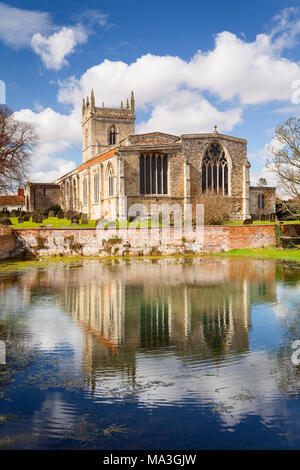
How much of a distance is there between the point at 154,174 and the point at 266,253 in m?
17.5

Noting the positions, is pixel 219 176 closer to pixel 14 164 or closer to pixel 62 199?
pixel 14 164

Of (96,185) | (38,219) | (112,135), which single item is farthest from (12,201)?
(38,219)

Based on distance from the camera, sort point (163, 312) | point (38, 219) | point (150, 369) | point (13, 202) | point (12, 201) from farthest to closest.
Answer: point (12, 201)
point (13, 202)
point (38, 219)
point (163, 312)
point (150, 369)

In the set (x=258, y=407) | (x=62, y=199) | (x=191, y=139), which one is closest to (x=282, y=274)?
(x=258, y=407)

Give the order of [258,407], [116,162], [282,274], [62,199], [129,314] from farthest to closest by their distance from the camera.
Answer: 1. [62,199]
2. [116,162]
3. [282,274]
4. [129,314]
5. [258,407]

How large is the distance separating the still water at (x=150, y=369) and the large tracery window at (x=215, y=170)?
31.2 metres

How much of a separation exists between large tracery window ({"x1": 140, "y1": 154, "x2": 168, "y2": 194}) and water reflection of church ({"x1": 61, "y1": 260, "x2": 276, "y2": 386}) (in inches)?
894

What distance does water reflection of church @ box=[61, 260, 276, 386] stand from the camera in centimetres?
799

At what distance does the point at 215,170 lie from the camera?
45031 millimetres

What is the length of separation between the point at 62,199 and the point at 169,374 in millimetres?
61095

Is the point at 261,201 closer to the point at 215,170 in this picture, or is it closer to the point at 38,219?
the point at 215,170

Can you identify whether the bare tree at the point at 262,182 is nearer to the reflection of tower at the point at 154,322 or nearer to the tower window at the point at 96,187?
the tower window at the point at 96,187

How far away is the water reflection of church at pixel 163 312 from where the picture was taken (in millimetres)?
7989

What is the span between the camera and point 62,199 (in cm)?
6550
